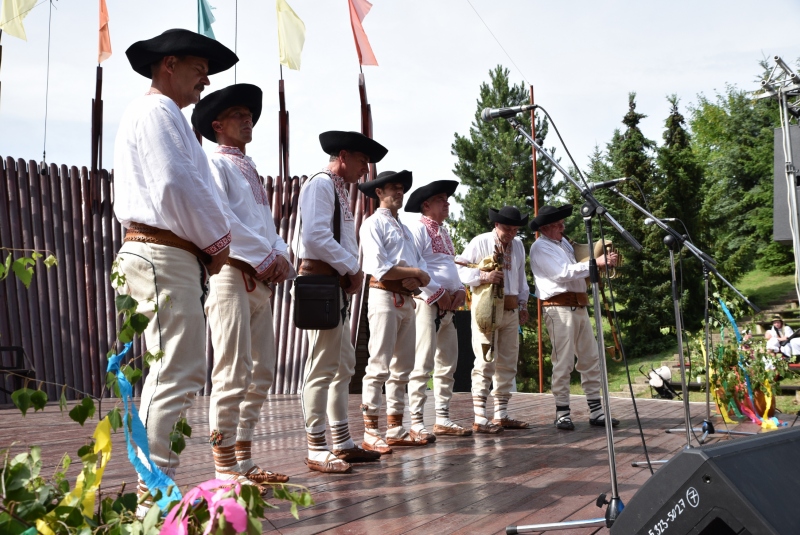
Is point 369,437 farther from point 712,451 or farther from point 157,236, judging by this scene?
point 712,451

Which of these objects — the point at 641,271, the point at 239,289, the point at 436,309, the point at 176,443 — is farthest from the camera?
the point at 641,271

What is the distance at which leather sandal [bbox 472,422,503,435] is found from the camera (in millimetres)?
5791

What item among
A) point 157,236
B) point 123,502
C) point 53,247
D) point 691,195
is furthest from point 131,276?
point 691,195

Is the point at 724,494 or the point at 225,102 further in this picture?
the point at 225,102

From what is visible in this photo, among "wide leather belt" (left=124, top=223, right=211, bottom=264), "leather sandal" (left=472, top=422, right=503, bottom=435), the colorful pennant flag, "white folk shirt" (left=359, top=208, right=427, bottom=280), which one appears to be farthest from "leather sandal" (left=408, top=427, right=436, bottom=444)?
the colorful pennant flag

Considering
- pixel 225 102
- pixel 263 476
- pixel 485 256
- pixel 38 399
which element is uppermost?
pixel 225 102

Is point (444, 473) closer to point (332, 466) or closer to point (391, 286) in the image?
point (332, 466)

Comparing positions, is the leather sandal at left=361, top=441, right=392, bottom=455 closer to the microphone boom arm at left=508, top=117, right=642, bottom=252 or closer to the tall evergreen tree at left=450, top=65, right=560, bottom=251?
the microphone boom arm at left=508, top=117, right=642, bottom=252

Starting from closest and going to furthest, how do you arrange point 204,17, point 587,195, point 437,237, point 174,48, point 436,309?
point 174,48
point 587,195
point 436,309
point 437,237
point 204,17

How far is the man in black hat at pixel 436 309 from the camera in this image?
218 inches

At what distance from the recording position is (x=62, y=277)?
324 inches

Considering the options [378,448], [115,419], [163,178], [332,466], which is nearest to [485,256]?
[378,448]

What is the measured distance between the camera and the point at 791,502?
197 centimetres

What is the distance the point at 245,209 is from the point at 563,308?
3.49 metres
